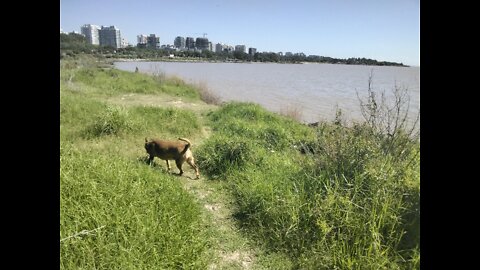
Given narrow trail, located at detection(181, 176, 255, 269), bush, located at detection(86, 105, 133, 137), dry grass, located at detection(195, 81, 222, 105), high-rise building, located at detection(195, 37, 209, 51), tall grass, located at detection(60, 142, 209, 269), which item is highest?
high-rise building, located at detection(195, 37, 209, 51)

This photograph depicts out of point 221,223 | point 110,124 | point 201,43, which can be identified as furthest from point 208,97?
point 201,43

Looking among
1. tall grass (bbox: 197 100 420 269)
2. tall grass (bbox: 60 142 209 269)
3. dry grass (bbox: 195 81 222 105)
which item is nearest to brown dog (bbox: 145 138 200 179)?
tall grass (bbox: 197 100 420 269)

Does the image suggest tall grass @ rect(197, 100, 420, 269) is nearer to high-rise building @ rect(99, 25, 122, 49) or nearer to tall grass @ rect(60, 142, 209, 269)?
tall grass @ rect(60, 142, 209, 269)

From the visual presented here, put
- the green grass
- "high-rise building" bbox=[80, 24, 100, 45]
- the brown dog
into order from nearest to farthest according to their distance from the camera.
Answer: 1. the green grass
2. the brown dog
3. "high-rise building" bbox=[80, 24, 100, 45]

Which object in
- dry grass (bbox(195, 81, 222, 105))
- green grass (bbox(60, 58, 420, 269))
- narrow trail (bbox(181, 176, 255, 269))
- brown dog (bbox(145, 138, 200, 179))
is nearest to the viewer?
green grass (bbox(60, 58, 420, 269))

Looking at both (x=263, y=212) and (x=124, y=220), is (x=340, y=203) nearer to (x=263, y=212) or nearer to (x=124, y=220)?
(x=263, y=212)

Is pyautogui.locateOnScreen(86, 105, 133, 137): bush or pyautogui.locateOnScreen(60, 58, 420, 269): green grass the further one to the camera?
pyautogui.locateOnScreen(86, 105, 133, 137): bush

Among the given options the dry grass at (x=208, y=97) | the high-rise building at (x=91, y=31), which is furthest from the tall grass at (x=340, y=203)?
the high-rise building at (x=91, y=31)

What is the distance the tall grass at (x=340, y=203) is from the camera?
2.75m

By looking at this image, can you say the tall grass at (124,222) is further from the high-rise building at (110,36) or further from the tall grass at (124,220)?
the high-rise building at (110,36)

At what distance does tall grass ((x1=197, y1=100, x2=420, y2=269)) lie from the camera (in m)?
2.75

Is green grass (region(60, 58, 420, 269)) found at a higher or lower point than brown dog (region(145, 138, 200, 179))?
lower
